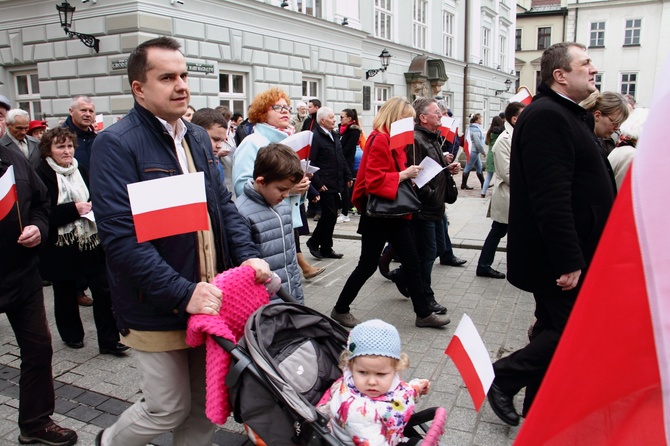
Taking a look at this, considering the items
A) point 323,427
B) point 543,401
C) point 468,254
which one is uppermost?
point 543,401

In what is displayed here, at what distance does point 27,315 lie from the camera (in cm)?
312

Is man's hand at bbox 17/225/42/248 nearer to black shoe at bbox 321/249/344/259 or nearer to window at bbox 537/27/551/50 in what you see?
black shoe at bbox 321/249/344/259

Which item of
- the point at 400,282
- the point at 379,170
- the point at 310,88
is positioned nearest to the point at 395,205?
the point at 379,170

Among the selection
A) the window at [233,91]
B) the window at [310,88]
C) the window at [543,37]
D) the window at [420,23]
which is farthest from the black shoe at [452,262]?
the window at [543,37]

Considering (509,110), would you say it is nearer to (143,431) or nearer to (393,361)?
(393,361)

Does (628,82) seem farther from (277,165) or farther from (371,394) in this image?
(371,394)

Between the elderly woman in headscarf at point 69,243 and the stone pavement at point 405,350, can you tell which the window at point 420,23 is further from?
the elderly woman in headscarf at point 69,243

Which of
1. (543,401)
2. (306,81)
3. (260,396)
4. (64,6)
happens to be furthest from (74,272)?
(306,81)

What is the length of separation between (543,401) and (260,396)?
1331 millimetres

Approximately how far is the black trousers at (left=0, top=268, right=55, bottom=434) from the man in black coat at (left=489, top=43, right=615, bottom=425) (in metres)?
2.59

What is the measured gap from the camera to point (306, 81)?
1605 centimetres

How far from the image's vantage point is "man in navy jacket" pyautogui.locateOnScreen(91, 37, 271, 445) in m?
2.22

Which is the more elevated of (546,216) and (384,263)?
(546,216)

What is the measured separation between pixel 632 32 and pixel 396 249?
4933 centimetres
